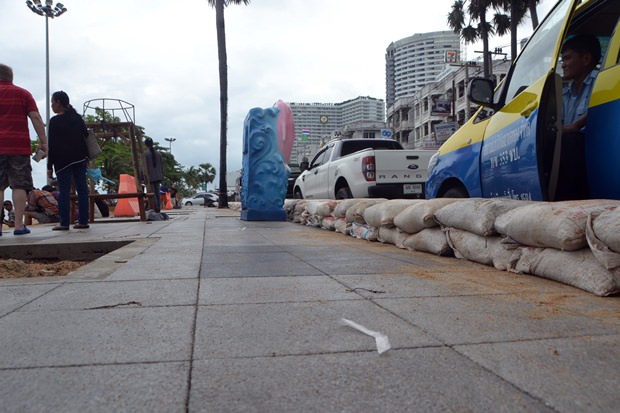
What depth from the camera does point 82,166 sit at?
6.89m

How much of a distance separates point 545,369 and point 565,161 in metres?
2.63

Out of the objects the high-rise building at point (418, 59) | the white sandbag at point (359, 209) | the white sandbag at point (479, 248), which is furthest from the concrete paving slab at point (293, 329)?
the high-rise building at point (418, 59)

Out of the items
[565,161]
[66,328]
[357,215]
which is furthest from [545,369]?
[357,215]

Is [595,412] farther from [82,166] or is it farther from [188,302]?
[82,166]

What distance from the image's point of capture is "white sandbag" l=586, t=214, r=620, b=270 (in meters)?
2.43

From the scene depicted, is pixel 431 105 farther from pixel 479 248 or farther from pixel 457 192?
pixel 479 248

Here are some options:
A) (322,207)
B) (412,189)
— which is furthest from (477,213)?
(412,189)

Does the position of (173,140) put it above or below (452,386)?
above

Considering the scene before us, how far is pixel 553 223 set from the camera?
112 inches

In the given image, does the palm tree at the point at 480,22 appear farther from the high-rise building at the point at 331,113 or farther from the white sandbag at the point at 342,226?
the high-rise building at the point at 331,113

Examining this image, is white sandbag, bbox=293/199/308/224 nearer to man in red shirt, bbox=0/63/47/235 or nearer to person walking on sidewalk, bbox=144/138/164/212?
person walking on sidewalk, bbox=144/138/164/212

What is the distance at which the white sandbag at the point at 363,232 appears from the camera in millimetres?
5660

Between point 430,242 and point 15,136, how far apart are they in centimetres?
519

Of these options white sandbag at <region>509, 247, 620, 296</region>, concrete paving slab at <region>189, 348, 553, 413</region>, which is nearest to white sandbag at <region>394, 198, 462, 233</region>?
white sandbag at <region>509, 247, 620, 296</region>
